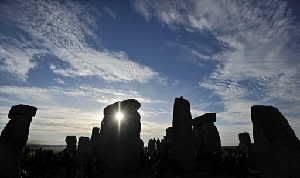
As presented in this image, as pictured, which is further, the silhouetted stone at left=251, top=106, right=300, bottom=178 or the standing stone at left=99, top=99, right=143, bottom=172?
the standing stone at left=99, top=99, right=143, bottom=172

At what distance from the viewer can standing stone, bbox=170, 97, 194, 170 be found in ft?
58.3

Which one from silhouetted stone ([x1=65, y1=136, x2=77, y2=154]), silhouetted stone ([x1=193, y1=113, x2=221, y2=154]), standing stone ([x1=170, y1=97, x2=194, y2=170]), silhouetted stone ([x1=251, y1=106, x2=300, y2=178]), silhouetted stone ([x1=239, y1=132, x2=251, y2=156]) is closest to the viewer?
silhouetted stone ([x1=251, y1=106, x2=300, y2=178])

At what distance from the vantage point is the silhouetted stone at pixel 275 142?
9.46 metres

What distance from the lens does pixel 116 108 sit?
79.9 ft

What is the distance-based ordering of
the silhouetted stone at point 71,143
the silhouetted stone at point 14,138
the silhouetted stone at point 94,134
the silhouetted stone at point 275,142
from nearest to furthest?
the silhouetted stone at point 275,142 < the silhouetted stone at point 14,138 < the silhouetted stone at point 94,134 < the silhouetted stone at point 71,143

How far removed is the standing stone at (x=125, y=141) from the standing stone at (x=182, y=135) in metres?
3.84

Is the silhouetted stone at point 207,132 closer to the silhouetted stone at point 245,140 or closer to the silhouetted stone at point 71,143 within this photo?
the silhouetted stone at point 245,140

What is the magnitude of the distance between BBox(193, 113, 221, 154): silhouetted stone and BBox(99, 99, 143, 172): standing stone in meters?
6.54

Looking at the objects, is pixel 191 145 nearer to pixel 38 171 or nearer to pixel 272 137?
pixel 272 137

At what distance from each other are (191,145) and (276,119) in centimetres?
878

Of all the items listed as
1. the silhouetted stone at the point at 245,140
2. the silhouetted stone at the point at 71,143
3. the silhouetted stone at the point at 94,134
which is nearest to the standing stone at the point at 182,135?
the silhouetted stone at the point at 245,140

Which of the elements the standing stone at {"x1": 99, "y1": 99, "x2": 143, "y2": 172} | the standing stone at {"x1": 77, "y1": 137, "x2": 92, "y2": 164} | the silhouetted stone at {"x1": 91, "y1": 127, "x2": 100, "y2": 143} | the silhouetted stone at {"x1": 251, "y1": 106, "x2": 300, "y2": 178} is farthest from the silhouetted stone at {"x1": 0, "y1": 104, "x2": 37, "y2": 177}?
the standing stone at {"x1": 77, "y1": 137, "x2": 92, "y2": 164}

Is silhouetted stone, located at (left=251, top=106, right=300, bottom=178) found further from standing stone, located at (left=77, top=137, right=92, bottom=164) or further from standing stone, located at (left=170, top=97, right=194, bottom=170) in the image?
standing stone, located at (left=77, top=137, right=92, bottom=164)

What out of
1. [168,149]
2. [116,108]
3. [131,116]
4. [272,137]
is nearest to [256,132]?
[272,137]
